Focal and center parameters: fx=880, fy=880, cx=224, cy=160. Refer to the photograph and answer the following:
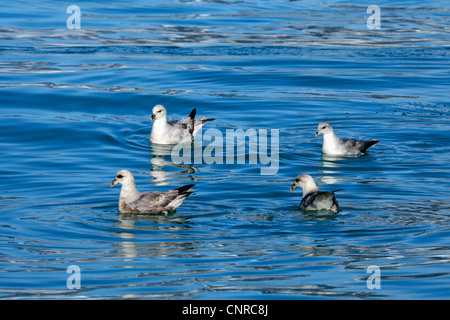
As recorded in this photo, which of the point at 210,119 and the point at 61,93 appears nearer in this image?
the point at 210,119

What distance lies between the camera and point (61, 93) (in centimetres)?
2258

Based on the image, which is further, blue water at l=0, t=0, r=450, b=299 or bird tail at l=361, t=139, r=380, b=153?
bird tail at l=361, t=139, r=380, b=153

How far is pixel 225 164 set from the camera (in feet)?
55.5

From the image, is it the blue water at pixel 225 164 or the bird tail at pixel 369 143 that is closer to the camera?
the blue water at pixel 225 164

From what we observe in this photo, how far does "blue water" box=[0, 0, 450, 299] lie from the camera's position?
10.8 m

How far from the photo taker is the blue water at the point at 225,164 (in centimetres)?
1080

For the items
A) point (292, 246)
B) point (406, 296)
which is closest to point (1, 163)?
point (292, 246)

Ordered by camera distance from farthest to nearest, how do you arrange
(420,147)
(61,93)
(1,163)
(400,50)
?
1. (400,50)
2. (61,93)
3. (420,147)
4. (1,163)

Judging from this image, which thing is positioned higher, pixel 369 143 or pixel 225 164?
pixel 369 143

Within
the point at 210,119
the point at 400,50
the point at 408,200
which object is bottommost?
the point at 408,200

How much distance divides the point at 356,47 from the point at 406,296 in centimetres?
1914

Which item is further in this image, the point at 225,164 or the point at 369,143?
the point at 369,143

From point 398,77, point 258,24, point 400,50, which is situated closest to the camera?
point 398,77

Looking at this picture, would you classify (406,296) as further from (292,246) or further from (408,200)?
(408,200)
